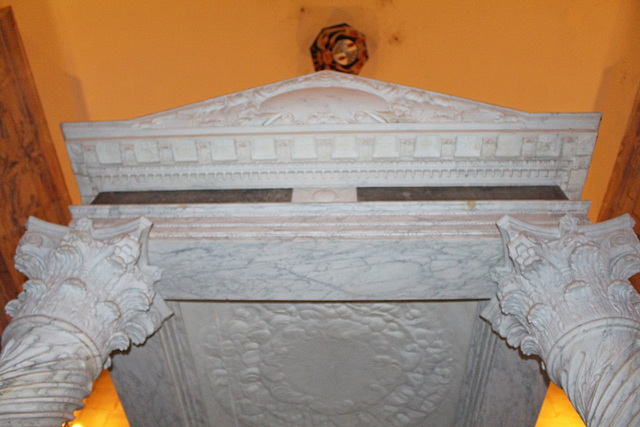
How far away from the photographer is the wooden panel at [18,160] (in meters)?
3.36

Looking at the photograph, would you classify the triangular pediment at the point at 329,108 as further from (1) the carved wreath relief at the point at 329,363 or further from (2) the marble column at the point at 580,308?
(1) the carved wreath relief at the point at 329,363

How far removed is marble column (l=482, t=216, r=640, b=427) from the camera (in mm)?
1578

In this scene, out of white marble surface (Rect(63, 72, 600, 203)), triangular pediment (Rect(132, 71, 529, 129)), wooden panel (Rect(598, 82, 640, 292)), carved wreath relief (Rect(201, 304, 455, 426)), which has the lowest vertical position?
carved wreath relief (Rect(201, 304, 455, 426))

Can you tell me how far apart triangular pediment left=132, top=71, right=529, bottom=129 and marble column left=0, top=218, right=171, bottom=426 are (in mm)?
683

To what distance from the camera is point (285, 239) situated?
6.99 feet

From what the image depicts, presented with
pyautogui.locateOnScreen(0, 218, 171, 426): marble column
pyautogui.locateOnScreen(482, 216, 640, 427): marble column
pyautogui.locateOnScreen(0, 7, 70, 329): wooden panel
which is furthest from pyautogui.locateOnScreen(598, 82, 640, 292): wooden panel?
pyautogui.locateOnScreen(0, 7, 70, 329): wooden panel

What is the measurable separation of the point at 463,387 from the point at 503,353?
0.37 meters

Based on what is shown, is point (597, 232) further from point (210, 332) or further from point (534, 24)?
point (534, 24)

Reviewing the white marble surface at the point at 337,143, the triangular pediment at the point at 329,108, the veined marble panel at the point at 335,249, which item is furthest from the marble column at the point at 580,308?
the triangular pediment at the point at 329,108

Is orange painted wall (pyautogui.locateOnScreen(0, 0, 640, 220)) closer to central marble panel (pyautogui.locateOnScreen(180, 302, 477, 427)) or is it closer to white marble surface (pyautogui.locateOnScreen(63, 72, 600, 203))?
white marble surface (pyautogui.locateOnScreen(63, 72, 600, 203))

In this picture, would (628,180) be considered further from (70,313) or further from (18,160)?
(18,160)

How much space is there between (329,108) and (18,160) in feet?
8.27

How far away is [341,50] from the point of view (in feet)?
14.6

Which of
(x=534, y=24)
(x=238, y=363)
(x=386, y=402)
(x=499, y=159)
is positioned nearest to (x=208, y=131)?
(x=238, y=363)
